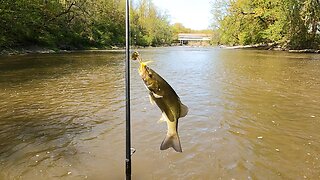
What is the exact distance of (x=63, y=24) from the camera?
155 ft

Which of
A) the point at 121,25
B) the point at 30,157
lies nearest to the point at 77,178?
the point at 30,157

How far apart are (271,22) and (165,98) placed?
54.4 meters

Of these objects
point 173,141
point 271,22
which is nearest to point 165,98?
point 173,141

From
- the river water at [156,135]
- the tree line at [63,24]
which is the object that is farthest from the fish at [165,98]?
the tree line at [63,24]

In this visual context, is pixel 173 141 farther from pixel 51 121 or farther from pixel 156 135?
pixel 51 121

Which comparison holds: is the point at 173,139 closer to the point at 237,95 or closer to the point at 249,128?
the point at 249,128

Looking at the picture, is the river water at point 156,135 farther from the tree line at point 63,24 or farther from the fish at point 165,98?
the tree line at point 63,24

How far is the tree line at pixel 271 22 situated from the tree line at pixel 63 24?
55.5ft

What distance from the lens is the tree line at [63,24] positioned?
30531mm

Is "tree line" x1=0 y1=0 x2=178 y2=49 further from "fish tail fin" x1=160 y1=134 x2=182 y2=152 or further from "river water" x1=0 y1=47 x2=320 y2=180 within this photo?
"fish tail fin" x1=160 y1=134 x2=182 y2=152

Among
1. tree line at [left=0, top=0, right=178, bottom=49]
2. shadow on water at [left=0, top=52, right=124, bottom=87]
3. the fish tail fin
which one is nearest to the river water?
the fish tail fin

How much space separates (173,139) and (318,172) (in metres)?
3.03

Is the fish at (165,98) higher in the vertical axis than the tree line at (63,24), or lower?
lower

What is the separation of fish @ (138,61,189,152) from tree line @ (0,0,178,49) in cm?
1357
